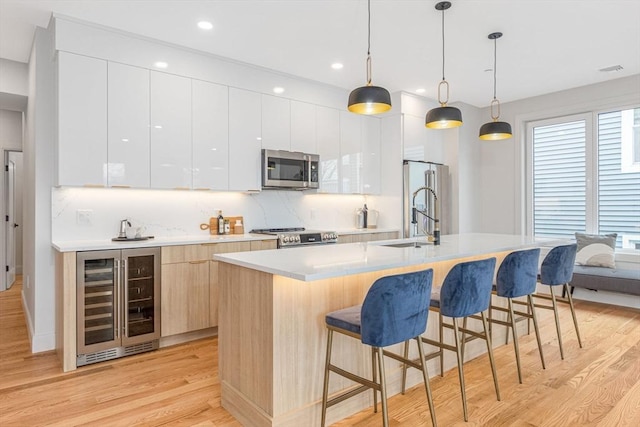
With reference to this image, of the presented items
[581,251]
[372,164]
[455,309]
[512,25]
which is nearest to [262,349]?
[455,309]

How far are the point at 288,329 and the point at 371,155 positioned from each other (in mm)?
3824

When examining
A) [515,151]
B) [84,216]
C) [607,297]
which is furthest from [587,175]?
[84,216]

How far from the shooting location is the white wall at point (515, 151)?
5.11 meters

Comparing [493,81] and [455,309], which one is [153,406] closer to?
[455,309]

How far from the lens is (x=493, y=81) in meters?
4.97

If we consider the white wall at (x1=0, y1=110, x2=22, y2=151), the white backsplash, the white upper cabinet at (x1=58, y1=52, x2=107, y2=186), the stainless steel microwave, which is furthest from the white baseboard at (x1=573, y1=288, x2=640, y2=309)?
the white wall at (x1=0, y1=110, x2=22, y2=151)

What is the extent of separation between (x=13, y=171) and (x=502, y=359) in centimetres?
711

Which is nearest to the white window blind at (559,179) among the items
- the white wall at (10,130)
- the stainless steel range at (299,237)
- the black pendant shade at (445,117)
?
the black pendant shade at (445,117)

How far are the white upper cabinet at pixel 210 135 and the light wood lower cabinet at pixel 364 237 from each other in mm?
1555

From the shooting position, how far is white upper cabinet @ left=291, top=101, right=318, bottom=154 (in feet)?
15.2

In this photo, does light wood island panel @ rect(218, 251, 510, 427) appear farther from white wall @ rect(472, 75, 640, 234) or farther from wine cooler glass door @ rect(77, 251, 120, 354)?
white wall @ rect(472, 75, 640, 234)

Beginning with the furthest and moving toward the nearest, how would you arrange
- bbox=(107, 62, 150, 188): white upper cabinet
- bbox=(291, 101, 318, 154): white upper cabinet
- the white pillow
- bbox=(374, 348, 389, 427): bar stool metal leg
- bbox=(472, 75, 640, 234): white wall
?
bbox=(472, 75, 640, 234): white wall < the white pillow < bbox=(291, 101, 318, 154): white upper cabinet < bbox=(107, 62, 150, 188): white upper cabinet < bbox=(374, 348, 389, 427): bar stool metal leg

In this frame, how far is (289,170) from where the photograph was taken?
4.52 m

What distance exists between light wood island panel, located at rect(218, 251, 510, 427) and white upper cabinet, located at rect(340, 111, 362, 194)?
2.84 m
